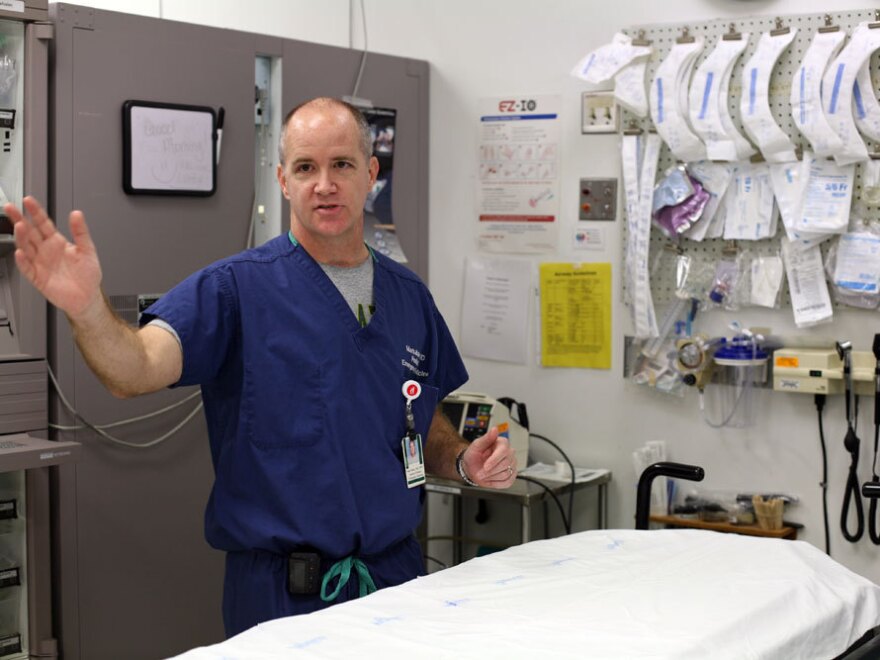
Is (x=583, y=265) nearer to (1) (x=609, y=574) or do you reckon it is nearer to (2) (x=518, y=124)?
(2) (x=518, y=124)

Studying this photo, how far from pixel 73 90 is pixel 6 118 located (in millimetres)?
191

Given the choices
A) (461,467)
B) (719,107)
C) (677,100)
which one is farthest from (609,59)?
(461,467)

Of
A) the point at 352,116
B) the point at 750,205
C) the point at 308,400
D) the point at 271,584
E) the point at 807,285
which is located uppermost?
the point at 352,116

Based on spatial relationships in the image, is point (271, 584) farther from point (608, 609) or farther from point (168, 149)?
point (168, 149)

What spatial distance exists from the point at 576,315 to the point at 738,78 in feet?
2.92

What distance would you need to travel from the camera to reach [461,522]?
4.08m

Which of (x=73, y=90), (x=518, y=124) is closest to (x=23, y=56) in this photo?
(x=73, y=90)

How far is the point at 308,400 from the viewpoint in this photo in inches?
88.9

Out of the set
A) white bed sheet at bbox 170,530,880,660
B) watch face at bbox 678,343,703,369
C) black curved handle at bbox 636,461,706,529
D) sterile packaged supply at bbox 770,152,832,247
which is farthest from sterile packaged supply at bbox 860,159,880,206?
white bed sheet at bbox 170,530,880,660

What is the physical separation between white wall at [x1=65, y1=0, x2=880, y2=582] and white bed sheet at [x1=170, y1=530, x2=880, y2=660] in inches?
43.8

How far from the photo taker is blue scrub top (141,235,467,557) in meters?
2.23

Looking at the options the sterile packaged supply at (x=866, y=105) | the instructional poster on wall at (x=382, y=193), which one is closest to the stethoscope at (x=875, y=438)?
the sterile packaged supply at (x=866, y=105)

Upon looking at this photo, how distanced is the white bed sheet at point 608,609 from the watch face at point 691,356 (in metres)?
1.07

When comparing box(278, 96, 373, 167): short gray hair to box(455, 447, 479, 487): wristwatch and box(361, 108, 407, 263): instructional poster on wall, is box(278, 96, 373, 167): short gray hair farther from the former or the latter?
box(361, 108, 407, 263): instructional poster on wall
